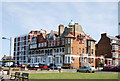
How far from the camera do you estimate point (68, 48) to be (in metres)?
61.1

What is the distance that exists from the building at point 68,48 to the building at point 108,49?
600 cm

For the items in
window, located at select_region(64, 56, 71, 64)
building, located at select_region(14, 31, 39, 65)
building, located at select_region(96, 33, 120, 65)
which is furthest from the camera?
building, located at select_region(14, 31, 39, 65)

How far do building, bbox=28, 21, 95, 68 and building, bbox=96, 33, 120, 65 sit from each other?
6000mm

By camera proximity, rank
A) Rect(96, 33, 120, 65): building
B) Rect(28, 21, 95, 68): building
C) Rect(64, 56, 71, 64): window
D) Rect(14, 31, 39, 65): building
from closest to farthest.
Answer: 1. Rect(64, 56, 71, 64): window
2. Rect(28, 21, 95, 68): building
3. Rect(96, 33, 120, 65): building
4. Rect(14, 31, 39, 65): building

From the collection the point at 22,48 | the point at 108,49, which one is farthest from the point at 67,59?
the point at 22,48

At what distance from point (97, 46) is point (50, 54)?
18471 millimetres

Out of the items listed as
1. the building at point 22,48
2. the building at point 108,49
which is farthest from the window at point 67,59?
the building at point 22,48

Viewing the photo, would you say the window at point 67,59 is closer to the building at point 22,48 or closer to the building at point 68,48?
the building at point 68,48

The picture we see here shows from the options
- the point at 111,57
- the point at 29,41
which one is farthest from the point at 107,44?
Result: the point at 29,41

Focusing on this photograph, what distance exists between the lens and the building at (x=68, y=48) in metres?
60.9

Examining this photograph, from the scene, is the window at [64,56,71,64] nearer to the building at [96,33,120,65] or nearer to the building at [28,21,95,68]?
the building at [28,21,95,68]

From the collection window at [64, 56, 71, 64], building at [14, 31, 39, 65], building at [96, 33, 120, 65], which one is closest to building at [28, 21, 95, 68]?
window at [64, 56, 71, 64]

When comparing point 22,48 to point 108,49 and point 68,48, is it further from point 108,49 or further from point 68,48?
point 108,49

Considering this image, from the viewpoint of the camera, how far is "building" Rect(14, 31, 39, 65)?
87381mm
